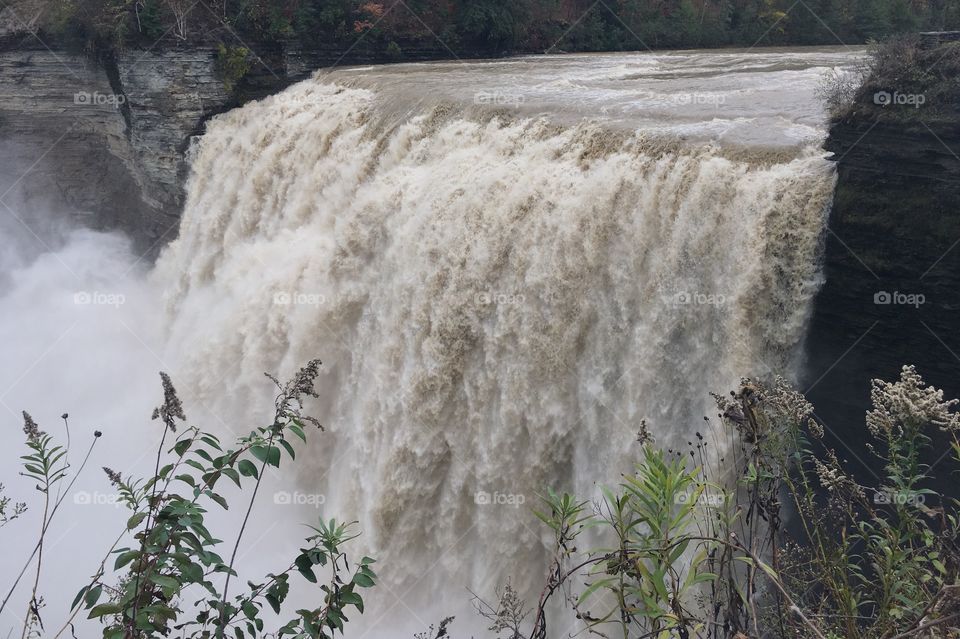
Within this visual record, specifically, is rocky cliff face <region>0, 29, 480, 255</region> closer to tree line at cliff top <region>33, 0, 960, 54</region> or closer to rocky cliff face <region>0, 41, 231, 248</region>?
rocky cliff face <region>0, 41, 231, 248</region>

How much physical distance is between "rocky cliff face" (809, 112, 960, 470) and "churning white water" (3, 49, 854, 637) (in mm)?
205

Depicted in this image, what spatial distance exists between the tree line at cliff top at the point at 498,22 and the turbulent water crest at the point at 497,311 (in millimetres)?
7832

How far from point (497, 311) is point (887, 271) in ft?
11.6

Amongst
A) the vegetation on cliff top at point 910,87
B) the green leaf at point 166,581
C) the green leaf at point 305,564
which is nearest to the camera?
the green leaf at point 166,581

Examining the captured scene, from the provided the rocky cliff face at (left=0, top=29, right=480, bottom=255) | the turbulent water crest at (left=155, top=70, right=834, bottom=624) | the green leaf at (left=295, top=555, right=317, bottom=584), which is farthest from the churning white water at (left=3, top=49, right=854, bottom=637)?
the rocky cliff face at (left=0, top=29, right=480, bottom=255)

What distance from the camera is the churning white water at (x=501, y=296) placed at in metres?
6.14

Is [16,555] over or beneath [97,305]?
beneath

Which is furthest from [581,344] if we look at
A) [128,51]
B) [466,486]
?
[128,51]

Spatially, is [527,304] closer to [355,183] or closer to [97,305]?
[355,183]

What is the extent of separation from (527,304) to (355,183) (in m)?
4.04

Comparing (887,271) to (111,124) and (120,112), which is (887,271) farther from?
(111,124)

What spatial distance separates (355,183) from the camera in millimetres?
10258

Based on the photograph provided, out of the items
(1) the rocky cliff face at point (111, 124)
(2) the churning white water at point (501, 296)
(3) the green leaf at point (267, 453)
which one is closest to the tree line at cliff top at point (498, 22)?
(1) the rocky cliff face at point (111, 124)

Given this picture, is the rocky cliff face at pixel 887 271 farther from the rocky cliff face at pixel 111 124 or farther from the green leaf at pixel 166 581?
the rocky cliff face at pixel 111 124
